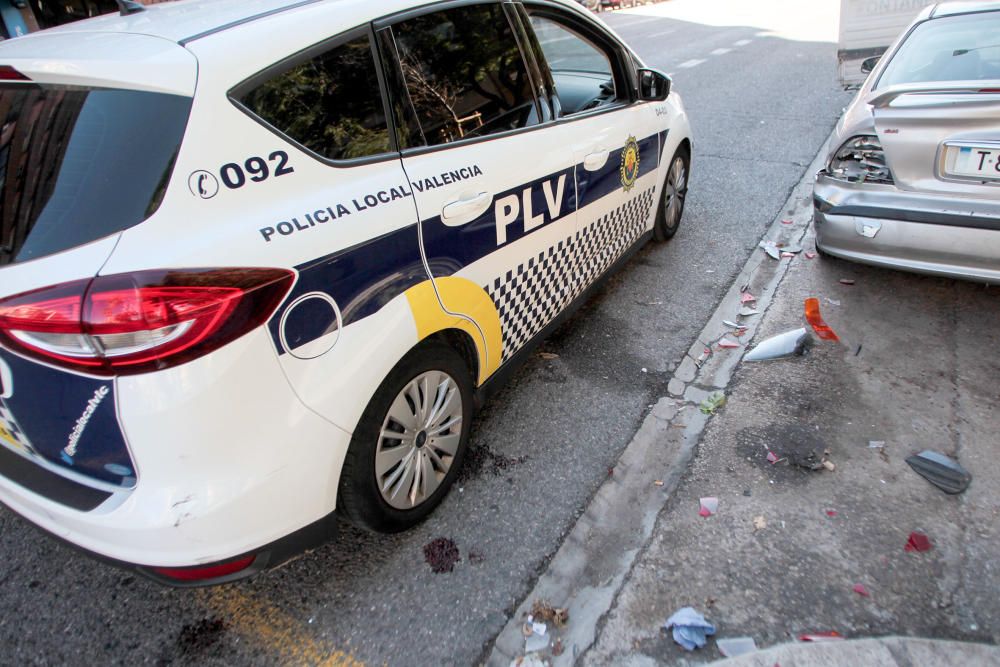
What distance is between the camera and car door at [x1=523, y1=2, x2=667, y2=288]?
10.3 ft

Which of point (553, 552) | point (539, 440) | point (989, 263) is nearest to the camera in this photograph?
point (553, 552)

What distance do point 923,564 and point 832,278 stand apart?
2.42 m

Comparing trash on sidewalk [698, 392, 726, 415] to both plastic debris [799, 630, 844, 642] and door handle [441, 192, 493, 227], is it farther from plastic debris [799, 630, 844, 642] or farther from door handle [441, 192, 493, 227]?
door handle [441, 192, 493, 227]

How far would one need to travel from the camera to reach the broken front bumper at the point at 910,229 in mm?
3186

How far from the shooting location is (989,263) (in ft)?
10.5

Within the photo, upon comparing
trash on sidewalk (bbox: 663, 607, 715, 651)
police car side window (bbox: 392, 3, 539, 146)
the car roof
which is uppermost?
police car side window (bbox: 392, 3, 539, 146)

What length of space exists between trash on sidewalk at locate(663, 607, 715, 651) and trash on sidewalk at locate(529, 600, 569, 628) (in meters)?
0.32

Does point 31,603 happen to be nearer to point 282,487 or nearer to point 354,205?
point 282,487

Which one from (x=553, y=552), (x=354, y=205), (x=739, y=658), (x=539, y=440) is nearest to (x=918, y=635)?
(x=739, y=658)

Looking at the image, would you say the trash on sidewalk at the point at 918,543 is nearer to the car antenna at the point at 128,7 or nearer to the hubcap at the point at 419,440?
the hubcap at the point at 419,440

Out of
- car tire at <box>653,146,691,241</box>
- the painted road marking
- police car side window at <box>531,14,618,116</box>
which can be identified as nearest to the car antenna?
police car side window at <box>531,14,618,116</box>

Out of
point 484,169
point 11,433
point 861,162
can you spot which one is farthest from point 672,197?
point 11,433

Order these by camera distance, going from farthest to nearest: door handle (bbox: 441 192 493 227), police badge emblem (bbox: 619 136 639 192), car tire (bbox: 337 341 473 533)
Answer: police badge emblem (bbox: 619 136 639 192), door handle (bbox: 441 192 493 227), car tire (bbox: 337 341 473 533)

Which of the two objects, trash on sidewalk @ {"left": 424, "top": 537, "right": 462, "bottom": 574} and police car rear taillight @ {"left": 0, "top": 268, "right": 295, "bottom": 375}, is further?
trash on sidewalk @ {"left": 424, "top": 537, "right": 462, "bottom": 574}
